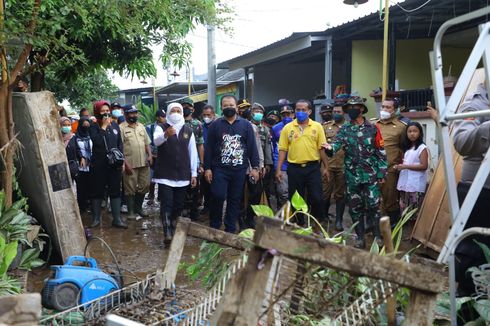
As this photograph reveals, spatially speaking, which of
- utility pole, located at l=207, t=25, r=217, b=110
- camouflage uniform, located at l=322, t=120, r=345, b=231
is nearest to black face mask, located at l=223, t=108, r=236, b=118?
camouflage uniform, located at l=322, t=120, r=345, b=231

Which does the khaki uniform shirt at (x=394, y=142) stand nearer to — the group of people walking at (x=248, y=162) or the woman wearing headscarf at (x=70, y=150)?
the group of people walking at (x=248, y=162)

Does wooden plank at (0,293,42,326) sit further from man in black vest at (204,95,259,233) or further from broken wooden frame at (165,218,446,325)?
man in black vest at (204,95,259,233)

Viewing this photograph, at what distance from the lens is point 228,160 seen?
6469mm

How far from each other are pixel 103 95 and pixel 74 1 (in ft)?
46.6

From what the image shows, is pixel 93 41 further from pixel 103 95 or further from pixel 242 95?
pixel 242 95

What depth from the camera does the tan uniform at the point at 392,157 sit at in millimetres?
7215

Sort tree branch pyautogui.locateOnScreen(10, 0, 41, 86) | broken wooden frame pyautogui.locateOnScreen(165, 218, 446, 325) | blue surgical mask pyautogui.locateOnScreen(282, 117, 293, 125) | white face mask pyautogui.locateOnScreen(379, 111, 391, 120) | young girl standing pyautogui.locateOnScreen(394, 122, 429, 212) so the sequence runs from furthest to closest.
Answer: blue surgical mask pyautogui.locateOnScreen(282, 117, 293, 125)
white face mask pyautogui.locateOnScreen(379, 111, 391, 120)
young girl standing pyautogui.locateOnScreen(394, 122, 429, 212)
tree branch pyautogui.locateOnScreen(10, 0, 41, 86)
broken wooden frame pyautogui.locateOnScreen(165, 218, 446, 325)

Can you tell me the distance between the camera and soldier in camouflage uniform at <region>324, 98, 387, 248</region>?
6.25 m

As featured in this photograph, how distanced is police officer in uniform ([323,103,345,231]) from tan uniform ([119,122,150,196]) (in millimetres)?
2851

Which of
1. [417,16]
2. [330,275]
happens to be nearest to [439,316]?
A: [330,275]

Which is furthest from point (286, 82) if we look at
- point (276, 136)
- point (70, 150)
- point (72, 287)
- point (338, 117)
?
point (72, 287)

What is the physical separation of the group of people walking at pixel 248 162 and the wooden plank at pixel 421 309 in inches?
188

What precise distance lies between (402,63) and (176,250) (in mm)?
10845

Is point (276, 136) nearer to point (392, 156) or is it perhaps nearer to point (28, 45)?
point (392, 156)
